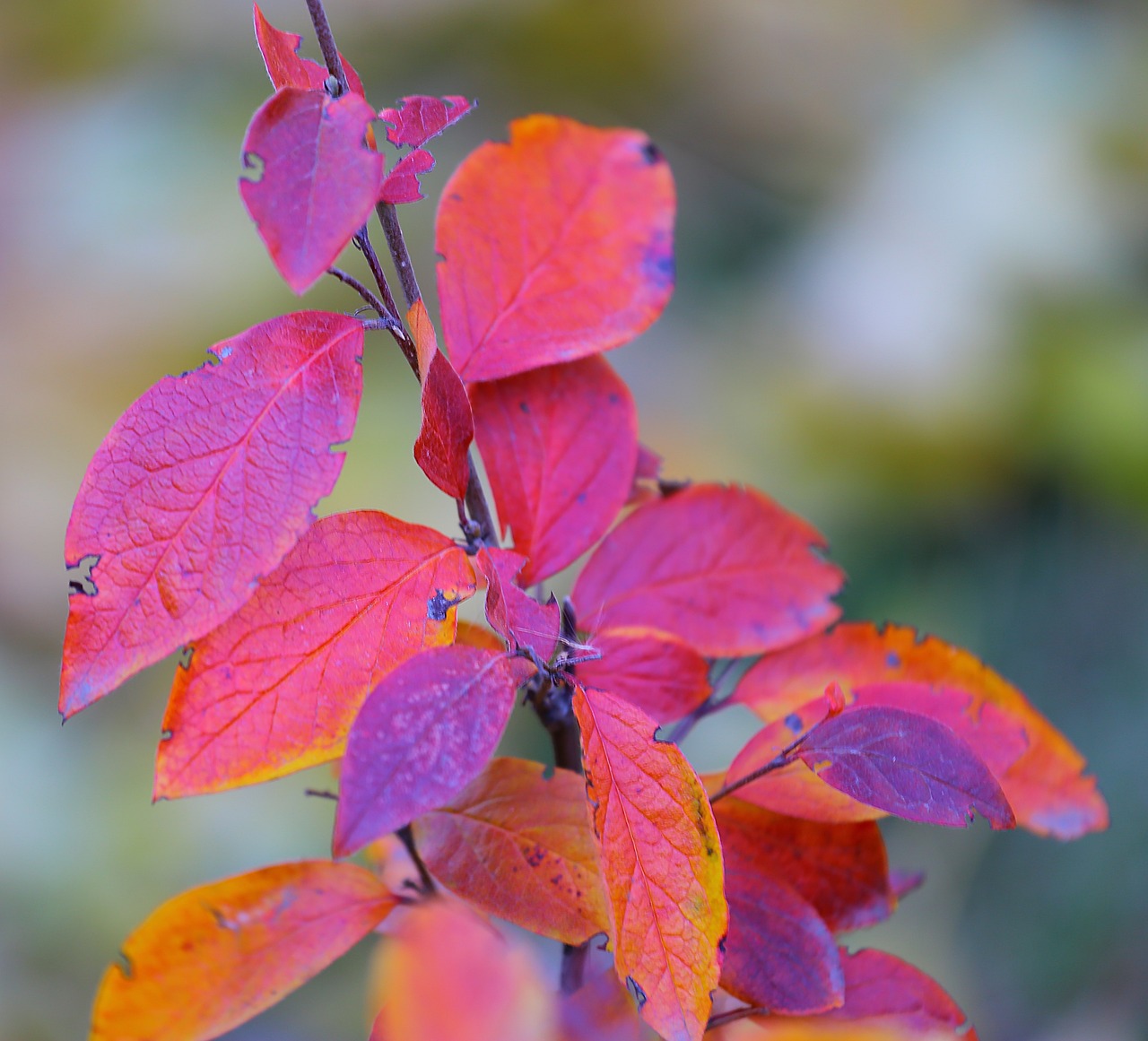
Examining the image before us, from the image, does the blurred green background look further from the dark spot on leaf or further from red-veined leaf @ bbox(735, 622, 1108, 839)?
the dark spot on leaf

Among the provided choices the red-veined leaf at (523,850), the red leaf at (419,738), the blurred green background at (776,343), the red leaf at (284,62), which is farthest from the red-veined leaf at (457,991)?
the blurred green background at (776,343)

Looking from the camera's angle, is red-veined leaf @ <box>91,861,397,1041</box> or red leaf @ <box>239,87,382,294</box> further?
red-veined leaf @ <box>91,861,397,1041</box>

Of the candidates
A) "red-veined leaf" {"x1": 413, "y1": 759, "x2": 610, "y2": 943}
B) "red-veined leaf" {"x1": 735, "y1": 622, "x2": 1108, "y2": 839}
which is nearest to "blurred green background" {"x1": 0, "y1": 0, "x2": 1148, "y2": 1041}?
"red-veined leaf" {"x1": 735, "y1": 622, "x2": 1108, "y2": 839}

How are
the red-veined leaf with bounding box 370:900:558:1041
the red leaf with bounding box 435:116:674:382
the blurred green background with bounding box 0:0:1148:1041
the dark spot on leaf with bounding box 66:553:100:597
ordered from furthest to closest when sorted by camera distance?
the blurred green background with bounding box 0:0:1148:1041, the red leaf with bounding box 435:116:674:382, the dark spot on leaf with bounding box 66:553:100:597, the red-veined leaf with bounding box 370:900:558:1041

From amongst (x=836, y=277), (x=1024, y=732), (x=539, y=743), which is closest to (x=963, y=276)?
(x=836, y=277)

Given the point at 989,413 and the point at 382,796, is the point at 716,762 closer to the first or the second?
the point at 989,413

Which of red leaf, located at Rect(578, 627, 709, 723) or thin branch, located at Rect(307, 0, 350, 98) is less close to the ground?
thin branch, located at Rect(307, 0, 350, 98)

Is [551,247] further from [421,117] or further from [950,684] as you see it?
[950,684]
